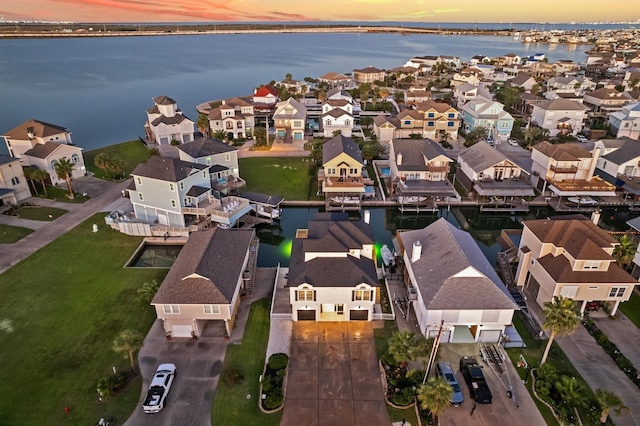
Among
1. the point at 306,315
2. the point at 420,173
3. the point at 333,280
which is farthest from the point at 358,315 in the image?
the point at 420,173

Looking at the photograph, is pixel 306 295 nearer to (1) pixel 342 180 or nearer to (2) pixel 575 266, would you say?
(2) pixel 575 266

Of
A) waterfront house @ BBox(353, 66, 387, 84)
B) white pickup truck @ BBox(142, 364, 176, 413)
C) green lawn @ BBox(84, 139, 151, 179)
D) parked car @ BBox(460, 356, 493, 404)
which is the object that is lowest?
parked car @ BBox(460, 356, 493, 404)

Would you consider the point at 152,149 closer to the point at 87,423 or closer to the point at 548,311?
the point at 87,423

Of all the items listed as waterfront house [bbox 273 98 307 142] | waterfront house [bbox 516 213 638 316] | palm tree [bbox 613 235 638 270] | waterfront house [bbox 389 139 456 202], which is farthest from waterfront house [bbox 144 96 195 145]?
palm tree [bbox 613 235 638 270]

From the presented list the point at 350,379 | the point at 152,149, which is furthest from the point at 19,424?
the point at 152,149

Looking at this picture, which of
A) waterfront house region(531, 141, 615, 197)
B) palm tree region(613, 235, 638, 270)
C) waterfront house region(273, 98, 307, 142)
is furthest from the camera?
waterfront house region(273, 98, 307, 142)

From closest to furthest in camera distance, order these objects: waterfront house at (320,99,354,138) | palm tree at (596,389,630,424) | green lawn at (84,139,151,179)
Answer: palm tree at (596,389,630,424) → green lawn at (84,139,151,179) → waterfront house at (320,99,354,138)

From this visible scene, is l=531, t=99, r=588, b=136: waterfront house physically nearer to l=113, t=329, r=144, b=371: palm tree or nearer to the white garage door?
the white garage door
